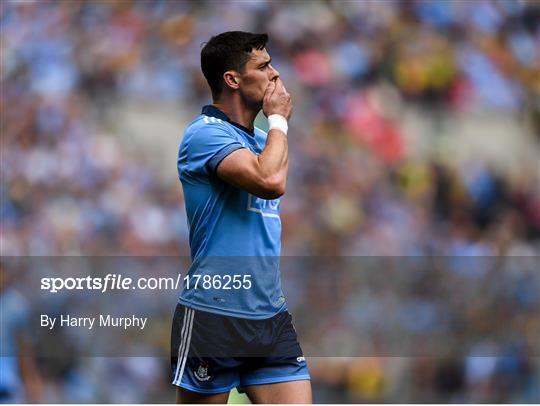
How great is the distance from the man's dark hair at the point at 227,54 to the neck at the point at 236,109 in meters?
0.04

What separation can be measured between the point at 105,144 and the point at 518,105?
2.62m

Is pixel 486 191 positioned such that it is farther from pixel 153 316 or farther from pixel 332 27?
pixel 153 316

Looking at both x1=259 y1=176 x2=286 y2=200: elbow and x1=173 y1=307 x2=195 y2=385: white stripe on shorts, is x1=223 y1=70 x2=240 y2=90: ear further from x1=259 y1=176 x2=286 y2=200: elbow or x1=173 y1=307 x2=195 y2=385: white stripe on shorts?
x1=173 y1=307 x2=195 y2=385: white stripe on shorts

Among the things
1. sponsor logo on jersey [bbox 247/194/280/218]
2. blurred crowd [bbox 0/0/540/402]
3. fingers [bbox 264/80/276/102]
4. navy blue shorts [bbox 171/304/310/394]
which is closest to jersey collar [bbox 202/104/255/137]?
fingers [bbox 264/80/276/102]

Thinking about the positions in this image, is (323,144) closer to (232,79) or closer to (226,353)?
(232,79)

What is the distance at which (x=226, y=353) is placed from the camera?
3.09 meters

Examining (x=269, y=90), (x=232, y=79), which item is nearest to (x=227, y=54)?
(x=232, y=79)

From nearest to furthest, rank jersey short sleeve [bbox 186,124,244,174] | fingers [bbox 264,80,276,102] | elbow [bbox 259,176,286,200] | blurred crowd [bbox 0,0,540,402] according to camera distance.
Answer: elbow [bbox 259,176,286,200] → jersey short sleeve [bbox 186,124,244,174] → fingers [bbox 264,80,276,102] → blurred crowd [bbox 0,0,540,402]

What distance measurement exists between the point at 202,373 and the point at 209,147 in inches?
28.0

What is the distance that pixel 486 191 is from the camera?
6141 mm

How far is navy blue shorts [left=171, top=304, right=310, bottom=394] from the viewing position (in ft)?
10.2

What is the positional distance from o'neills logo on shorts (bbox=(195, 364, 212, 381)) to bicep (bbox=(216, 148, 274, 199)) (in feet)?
1.89

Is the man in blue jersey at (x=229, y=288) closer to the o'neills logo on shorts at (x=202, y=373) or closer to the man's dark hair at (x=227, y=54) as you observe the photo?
the o'neills logo on shorts at (x=202, y=373)

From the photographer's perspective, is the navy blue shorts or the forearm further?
the navy blue shorts
